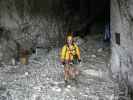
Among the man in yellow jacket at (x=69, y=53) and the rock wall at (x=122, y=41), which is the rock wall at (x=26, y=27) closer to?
the man in yellow jacket at (x=69, y=53)

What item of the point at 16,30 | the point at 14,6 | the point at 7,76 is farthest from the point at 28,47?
the point at 7,76

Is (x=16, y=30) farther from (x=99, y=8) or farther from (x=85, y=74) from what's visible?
(x=99, y=8)

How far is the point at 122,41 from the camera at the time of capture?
5660 mm

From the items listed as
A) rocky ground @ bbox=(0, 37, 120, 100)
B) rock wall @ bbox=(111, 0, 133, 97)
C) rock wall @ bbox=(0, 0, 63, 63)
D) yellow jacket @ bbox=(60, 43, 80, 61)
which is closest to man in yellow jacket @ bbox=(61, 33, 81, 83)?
yellow jacket @ bbox=(60, 43, 80, 61)

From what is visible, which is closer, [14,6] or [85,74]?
[85,74]

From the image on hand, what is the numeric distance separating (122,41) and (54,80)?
5.56 ft

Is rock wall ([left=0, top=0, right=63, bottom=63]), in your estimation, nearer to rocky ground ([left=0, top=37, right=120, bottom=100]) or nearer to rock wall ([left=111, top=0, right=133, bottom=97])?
rocky ground ([left=0, top=37, right=120, bottom=100])

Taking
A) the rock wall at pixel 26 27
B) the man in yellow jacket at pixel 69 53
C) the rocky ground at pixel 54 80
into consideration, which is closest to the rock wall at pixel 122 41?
the rocky ground at pixel 54 80

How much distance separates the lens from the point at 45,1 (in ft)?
28.8

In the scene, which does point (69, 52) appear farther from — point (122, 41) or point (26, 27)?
point (26, 27)

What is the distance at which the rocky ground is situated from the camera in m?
5.50

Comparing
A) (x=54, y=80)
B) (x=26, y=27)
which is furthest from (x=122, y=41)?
(x=26, y=27)

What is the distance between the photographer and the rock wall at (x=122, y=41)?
5344 millimetres

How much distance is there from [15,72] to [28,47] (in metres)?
1.68
